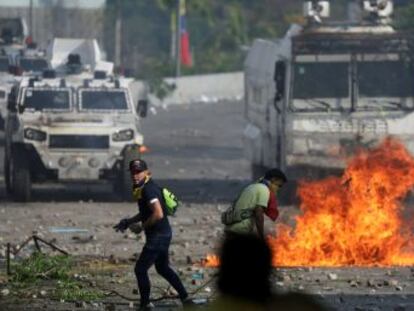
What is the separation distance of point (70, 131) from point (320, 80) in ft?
14.3

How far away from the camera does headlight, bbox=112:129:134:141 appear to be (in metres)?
23.3

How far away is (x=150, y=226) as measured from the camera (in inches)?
481

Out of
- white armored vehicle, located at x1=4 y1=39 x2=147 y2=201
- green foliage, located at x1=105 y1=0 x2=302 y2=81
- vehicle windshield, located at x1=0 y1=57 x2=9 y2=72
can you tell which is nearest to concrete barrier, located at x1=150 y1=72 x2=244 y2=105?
green foliage, located at x1=105 y1=0 x2=302 y2=81

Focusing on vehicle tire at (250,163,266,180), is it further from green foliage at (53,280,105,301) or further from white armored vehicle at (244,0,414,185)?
green foliage at (53,280,105,301)

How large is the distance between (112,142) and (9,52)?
16.1m

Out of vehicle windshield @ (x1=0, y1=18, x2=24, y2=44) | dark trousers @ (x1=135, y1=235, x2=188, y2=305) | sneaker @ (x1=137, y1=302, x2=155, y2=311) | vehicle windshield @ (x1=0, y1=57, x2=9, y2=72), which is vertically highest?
dark trousers @ (x1=135, y1=235, x2=188, y2=305)

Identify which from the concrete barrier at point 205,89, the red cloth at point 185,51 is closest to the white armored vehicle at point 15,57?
the concrete barrier at point 205,89

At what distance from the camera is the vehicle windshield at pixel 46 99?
2391cm

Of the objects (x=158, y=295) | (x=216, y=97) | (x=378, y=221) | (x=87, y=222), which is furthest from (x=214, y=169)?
(x=216, y=97)

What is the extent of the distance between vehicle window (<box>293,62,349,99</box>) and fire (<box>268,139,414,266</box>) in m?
4.29

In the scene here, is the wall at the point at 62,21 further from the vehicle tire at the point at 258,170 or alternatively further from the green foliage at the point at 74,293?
the green foliage at the point at 74,293

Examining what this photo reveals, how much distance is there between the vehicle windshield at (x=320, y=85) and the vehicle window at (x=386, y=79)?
0.94ft

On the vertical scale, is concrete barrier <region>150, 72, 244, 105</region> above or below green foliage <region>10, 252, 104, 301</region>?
below

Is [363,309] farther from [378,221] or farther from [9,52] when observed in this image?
[9,52]
